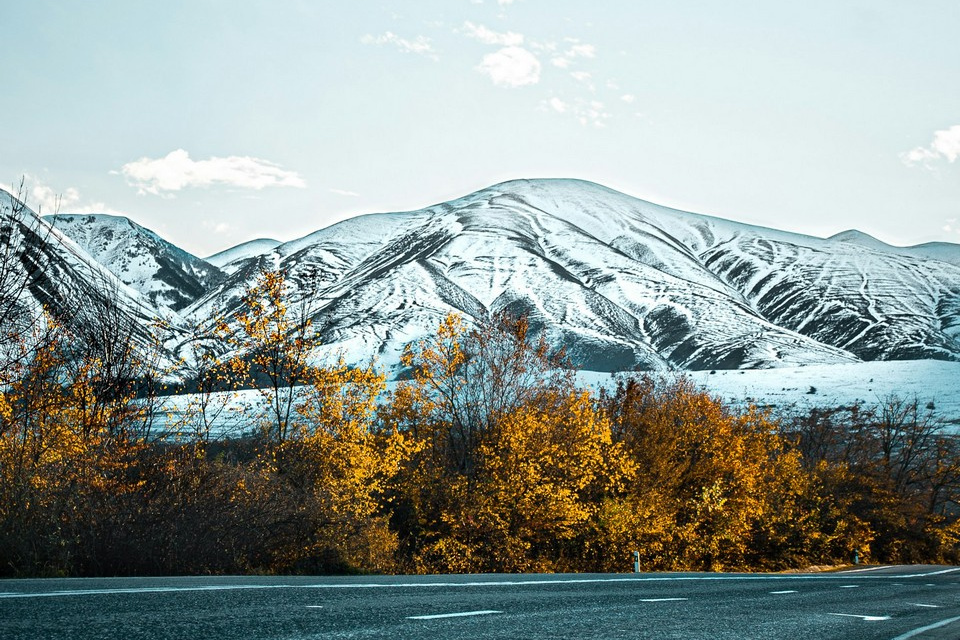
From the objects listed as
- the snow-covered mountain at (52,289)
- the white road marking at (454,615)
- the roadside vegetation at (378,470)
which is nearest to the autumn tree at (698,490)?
the roadside vegetation at (378,470)

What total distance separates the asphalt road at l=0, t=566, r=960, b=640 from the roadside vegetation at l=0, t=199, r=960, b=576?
16.9 feet

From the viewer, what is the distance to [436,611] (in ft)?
26.4

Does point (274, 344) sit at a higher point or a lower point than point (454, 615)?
higher

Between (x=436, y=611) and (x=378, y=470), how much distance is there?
16329mm

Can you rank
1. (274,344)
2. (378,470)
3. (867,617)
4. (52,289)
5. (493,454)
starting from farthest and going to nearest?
(493,454) → (274,344) → (378,470) → (52,289) → (867,617)

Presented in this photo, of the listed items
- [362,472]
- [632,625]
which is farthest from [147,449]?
[632,625]

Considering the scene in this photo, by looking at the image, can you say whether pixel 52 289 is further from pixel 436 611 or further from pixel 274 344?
pixel 436 611

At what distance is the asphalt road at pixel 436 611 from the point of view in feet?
20.0

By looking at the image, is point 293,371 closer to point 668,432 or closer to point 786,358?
point 668,432

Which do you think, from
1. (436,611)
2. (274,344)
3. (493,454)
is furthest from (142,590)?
(493,454)

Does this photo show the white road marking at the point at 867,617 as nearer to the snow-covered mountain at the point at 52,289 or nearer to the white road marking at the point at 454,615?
the white road marking at the point at 454,615

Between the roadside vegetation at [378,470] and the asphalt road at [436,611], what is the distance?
5.16 metres

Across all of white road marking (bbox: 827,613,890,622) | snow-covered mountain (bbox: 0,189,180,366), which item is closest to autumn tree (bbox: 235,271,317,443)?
snow-covered mountain (bbox: 0,189,180,366)

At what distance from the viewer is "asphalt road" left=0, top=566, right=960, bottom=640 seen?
609cm
